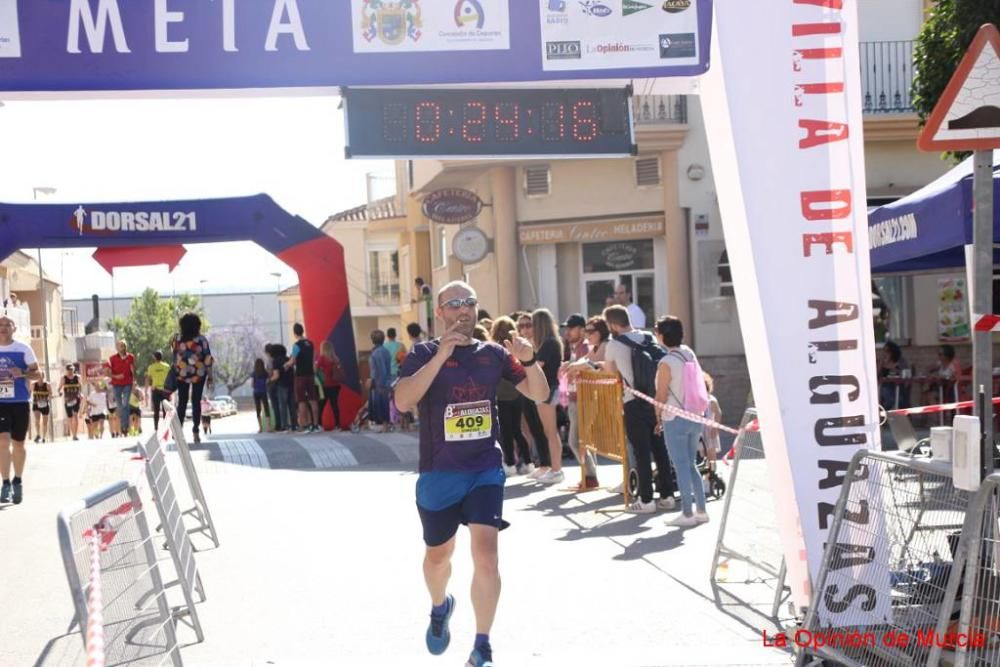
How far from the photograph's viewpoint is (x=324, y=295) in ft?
80.5

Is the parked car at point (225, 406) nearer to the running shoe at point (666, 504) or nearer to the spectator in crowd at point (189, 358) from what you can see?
the spectator in crowd at point (189, 358)

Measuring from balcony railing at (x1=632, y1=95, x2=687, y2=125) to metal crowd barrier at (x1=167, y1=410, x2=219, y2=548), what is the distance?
1713cm

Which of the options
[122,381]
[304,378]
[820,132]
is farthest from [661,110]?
[820,132]

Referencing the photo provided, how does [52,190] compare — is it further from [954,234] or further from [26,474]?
[954,234]

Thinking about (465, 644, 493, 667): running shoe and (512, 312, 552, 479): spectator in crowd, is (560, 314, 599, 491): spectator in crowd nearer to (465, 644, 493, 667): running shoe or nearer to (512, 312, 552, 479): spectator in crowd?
(512, 312, 552, 479): spectator in crowd

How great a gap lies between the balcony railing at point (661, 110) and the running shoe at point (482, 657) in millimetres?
21194

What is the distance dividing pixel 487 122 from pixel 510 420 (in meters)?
7.37

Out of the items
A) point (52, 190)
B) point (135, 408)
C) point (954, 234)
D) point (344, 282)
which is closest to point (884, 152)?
point (344, 282)

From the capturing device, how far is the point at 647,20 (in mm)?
7805

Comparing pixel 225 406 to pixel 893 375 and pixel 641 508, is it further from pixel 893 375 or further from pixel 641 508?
pixel 641 508

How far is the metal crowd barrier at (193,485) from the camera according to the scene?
10422 millimetres

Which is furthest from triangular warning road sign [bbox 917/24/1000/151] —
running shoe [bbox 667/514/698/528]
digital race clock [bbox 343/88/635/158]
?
running shoe [bbox 667/514/698/528]

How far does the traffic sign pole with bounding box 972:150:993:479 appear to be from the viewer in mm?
5965

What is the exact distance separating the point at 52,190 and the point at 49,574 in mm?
40644
